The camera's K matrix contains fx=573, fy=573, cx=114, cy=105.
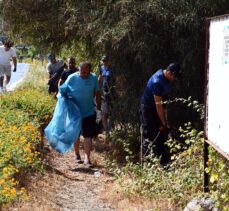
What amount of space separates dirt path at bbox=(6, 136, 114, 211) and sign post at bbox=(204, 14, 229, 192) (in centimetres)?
188

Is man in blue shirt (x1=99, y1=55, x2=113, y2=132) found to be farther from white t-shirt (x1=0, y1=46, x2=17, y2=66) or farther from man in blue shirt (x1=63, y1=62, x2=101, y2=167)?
white t-shirt (x1=0, y1=46, x2=17, y2=66)

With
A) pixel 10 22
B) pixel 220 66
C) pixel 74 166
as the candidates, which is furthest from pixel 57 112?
pixel 220 66

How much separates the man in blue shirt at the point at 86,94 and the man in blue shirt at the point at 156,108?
118 centimetres

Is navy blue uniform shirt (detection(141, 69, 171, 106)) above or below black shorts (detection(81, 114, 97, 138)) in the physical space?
above

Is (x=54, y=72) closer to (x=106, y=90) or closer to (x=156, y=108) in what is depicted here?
(x=106, y=90)

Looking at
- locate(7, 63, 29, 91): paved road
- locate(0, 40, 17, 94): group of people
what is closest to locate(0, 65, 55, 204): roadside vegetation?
locate(0, 40, 17, 94): group of people

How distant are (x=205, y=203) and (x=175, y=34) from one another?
324 centimetres

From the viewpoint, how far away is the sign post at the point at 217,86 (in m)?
4.51

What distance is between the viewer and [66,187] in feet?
24.2

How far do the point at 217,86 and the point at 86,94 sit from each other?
4017 mm

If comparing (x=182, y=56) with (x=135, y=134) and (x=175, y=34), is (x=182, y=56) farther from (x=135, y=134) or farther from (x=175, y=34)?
(x=135, y=134)

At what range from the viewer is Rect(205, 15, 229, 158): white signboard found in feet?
14.8

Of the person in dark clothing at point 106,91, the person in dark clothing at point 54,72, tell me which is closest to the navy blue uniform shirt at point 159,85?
the person in dark clothing at point 106,91

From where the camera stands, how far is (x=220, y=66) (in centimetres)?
470
